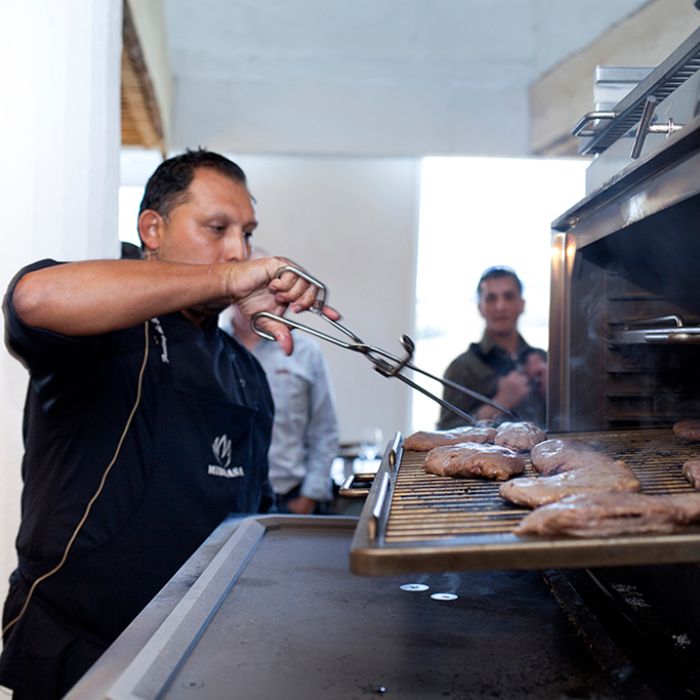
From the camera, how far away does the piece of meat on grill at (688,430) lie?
1769mm

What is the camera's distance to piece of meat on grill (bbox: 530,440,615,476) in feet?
4.80

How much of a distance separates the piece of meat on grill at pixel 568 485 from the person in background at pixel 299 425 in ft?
9.89

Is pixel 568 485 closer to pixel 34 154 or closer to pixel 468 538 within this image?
pixel 468 538

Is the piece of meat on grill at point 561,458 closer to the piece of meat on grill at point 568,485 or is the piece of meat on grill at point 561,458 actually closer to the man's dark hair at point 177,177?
the piece of meat on grill at point 568,485

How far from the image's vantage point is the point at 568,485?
123 centimetres

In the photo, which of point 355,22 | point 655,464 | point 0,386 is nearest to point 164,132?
point 355,22

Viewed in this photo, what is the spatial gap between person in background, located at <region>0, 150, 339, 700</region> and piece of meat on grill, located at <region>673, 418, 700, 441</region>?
0.86 metres

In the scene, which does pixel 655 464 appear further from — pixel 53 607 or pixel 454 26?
pixel 454 26

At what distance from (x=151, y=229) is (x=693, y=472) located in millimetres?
1629

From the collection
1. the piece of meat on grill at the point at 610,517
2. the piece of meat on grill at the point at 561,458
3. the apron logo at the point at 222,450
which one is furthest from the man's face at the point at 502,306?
the piece of meat on grill at the point at 610,517

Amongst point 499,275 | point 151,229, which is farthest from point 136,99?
point 151,229

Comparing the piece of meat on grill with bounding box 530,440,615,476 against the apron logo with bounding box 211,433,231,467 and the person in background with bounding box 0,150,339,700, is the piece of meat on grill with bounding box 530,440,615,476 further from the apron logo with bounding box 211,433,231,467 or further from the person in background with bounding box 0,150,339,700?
the apron logo with bounding box 211,433,231,467

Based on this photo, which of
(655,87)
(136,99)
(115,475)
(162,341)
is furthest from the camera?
(136,99)

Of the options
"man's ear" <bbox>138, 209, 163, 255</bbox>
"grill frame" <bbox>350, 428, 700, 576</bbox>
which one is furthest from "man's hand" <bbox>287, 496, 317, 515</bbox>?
"grill frame" <bbox>350, 428, 700, 576</bbox>
